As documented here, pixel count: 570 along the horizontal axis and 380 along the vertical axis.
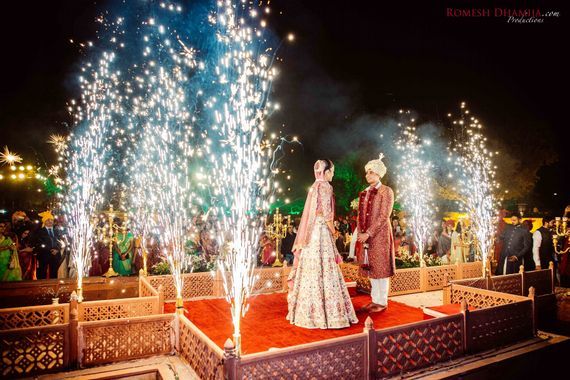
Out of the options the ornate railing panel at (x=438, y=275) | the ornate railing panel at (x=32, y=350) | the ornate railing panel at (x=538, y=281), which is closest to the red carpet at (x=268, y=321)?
the ornate railing panel at (x=32, y=350)

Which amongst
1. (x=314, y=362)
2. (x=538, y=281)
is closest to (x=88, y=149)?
(x=314, y=362)

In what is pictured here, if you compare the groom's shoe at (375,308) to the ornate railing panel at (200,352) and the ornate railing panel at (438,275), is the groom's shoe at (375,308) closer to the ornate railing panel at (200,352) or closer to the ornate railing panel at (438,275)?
the ornate railing panel at (438,275)

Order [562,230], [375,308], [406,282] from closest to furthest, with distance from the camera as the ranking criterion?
[375,308], [406,282], [562,230]

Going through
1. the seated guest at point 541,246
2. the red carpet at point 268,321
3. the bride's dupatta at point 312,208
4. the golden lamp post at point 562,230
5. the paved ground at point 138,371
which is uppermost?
the bride's dupatta at point 312,208

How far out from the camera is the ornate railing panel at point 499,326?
16.7 feet

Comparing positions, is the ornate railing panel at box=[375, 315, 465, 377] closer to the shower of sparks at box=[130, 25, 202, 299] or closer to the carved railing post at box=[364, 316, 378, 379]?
the carved railing post at box=[364, 316, 378, 379]

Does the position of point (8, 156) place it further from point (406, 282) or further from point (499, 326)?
point (499, 326)

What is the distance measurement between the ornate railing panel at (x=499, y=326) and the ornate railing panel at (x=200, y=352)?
3.34 metres

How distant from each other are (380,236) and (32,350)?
17.0 ft

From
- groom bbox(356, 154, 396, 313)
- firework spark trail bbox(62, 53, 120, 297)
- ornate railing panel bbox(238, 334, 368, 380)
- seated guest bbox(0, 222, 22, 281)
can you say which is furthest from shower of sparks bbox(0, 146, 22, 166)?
ornate railing panel bbox(238, 334, 368, 380)

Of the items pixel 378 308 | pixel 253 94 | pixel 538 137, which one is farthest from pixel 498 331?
pixel 538 137

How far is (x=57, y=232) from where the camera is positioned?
1019cm

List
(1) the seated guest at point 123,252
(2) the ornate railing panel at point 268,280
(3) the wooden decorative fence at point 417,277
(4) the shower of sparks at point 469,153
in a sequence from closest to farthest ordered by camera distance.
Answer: (2) the ornate railing panel at point 268,280
(3) the wooden decorative fence at point 417,277
(1) the seated guest at point 123,252
(4) the shower of sparks at point 469,153

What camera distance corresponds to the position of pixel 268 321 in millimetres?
6137
